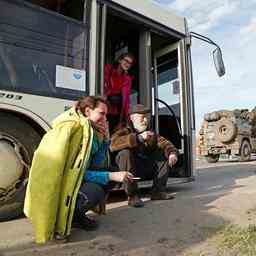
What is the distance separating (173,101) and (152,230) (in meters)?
2.93

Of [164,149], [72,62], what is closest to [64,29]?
[72,62]

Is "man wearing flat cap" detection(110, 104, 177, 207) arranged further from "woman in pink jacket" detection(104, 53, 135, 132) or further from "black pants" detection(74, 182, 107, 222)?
"black pants" detection(74, 182, 107, 222)

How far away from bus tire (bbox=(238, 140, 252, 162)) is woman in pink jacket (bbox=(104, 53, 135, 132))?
413 inches

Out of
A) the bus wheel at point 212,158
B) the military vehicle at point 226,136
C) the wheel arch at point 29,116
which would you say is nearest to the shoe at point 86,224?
the wheel arch at point 29,116

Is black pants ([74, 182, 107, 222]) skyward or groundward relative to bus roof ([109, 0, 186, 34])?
groundward

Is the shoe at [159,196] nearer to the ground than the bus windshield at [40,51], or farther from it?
nearer to the ground

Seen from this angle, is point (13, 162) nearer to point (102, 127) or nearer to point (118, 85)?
point (102, 127)

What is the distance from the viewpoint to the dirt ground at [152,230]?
2.58 m

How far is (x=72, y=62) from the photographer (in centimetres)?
400

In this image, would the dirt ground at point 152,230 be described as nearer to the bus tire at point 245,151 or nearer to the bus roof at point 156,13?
the bus roof at point 156,13

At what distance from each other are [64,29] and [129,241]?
7.54 feet

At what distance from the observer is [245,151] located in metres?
15.0

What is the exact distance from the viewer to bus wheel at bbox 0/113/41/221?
10.9ft

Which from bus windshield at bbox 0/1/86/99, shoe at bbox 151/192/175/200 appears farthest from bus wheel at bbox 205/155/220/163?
bus windshield at bbox 0/1/86/99
